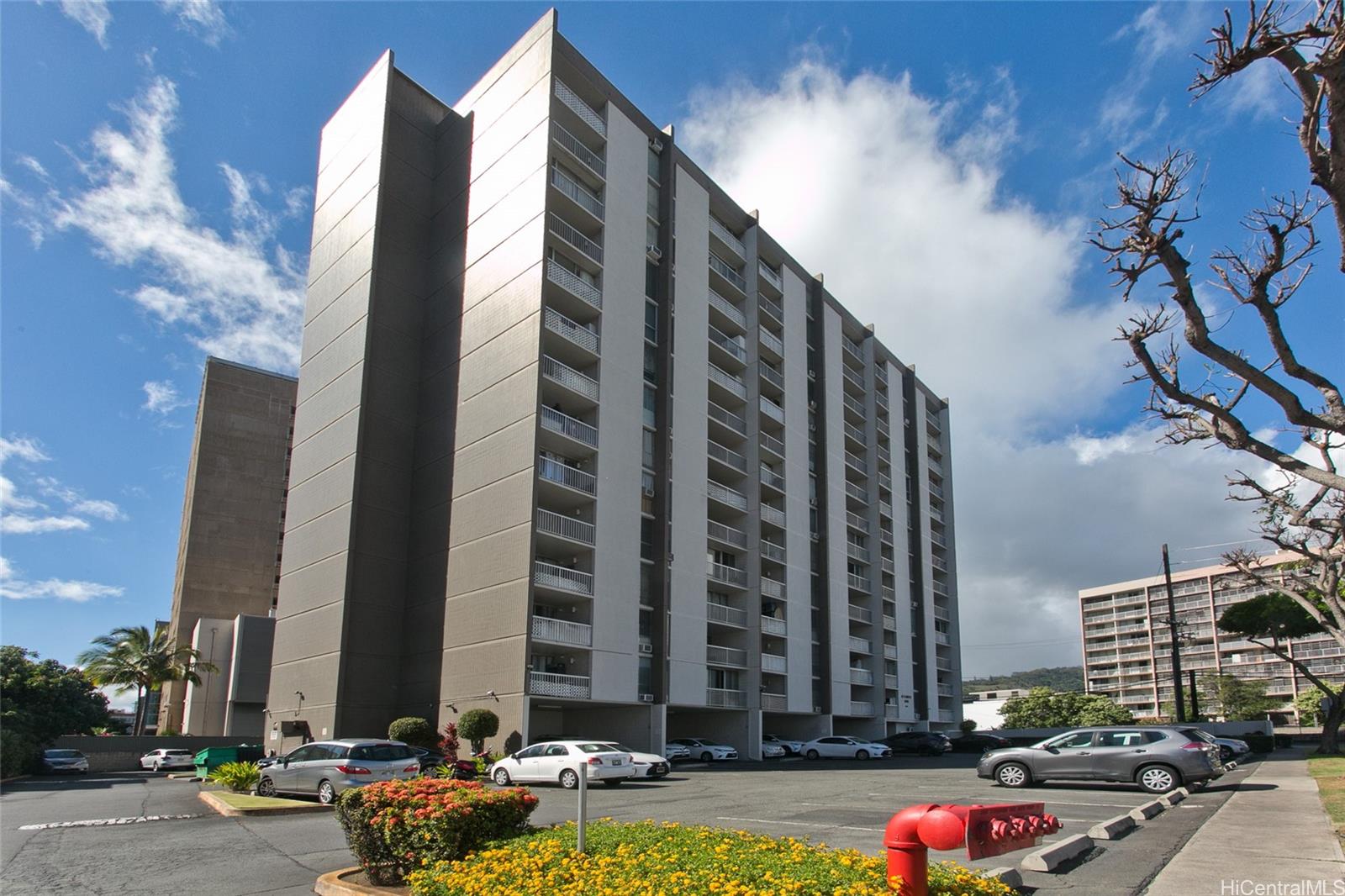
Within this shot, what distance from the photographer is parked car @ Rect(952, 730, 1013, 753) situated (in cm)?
5162

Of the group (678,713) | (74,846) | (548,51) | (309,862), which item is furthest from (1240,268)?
(678,713)

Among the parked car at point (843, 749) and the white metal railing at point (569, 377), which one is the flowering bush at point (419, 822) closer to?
the white metal railing at point (569, 377)

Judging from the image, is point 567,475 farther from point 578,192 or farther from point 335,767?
point 335,767

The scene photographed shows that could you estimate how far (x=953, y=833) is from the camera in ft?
18.4

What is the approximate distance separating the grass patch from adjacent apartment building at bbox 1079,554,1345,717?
102364mm

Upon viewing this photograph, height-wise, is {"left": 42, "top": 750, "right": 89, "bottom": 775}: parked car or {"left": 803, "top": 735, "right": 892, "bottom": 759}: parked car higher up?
{"left": 803, "top": 735, "right": 892, "bottom": 759}: parked car

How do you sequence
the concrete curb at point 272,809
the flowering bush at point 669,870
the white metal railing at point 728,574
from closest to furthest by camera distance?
the flowering bush at point 669,870, the concrete curb at point 272,809, the white metal railing at point 728,574

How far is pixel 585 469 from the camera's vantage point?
3734 centimetres

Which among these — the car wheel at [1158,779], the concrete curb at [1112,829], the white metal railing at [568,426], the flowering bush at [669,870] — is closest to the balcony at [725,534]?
the white metal railing at [568,426]

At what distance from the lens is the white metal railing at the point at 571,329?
36156mm

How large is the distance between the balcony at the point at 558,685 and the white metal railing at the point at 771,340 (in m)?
23.3

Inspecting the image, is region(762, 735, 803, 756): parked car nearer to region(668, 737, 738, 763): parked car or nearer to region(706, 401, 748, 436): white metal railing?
region(668, 737, 738, 763): parked car

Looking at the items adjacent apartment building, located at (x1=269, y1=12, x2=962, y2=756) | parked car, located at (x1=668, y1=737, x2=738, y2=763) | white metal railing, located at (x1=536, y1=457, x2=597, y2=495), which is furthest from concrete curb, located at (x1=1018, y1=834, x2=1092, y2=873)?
parked car, located at (x1=668, y1=737, x2=738, y2=763)

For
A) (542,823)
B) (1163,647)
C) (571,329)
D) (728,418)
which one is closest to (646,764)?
(542,823)
